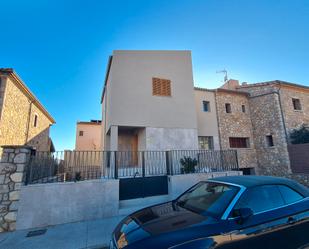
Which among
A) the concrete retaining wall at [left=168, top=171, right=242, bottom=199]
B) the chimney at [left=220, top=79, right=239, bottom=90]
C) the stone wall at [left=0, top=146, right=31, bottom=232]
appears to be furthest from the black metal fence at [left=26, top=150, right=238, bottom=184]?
the chimney at [left=220, top=79, right=239, bottom=90]

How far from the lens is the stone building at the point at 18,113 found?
859cm

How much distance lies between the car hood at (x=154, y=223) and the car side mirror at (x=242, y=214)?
0.41 meters

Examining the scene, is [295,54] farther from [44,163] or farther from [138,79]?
[44,163]

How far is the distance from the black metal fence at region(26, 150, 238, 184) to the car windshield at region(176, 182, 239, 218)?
346cm

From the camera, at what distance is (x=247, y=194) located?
2.52 meters

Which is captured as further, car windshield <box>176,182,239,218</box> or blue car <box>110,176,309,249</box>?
car windshield <box>176,182,239,218</box>

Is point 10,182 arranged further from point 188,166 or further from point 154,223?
point 188,166

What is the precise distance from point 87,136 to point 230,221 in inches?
842

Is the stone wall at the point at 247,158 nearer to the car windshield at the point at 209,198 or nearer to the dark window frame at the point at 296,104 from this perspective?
the dark window frame at the point at 296,104

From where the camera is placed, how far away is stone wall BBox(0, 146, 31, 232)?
4.53 m

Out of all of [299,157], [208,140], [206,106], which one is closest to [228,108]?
[206,106]

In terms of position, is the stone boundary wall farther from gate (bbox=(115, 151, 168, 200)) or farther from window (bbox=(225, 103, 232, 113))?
gate (bbox=(115, 151, 168, 200))

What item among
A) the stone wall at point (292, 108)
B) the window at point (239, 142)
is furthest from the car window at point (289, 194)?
the stone wall at point (292, 108)

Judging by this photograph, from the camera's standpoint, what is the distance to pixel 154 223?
237 centimetres
